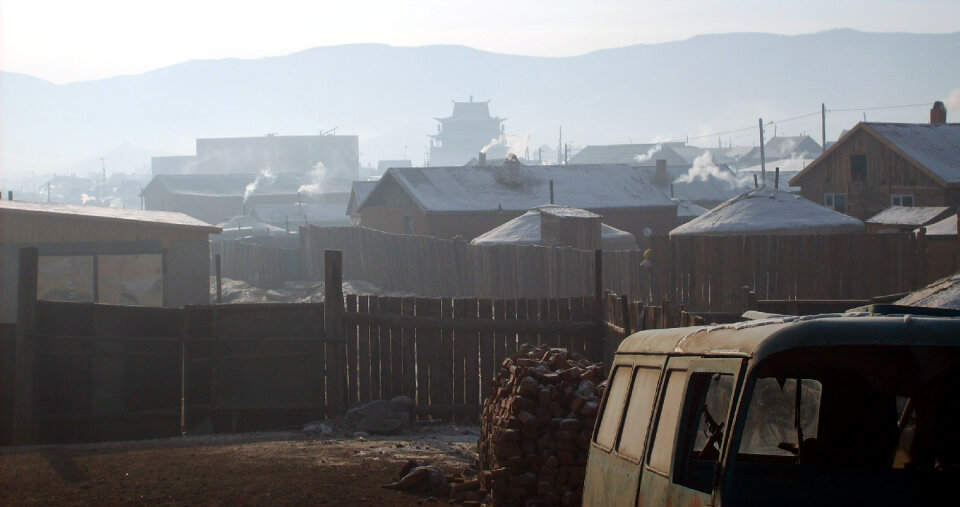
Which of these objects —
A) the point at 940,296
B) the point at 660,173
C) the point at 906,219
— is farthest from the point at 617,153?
the point at 940,296

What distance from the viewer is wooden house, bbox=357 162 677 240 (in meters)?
47.1

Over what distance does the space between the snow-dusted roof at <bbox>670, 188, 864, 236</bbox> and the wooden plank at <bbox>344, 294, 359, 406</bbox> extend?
16811mm

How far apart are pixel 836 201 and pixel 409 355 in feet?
117

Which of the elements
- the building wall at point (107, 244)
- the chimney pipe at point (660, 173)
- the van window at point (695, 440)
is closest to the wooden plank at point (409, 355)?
the van window at point (695, 440)

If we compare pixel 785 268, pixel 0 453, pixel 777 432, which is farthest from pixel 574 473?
pixel 785 268

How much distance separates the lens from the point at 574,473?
830 cm

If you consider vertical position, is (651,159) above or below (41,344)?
above

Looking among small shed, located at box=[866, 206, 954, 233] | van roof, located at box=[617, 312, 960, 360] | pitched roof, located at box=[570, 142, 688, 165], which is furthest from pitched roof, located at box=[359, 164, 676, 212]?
pitched roof, located at box=[570, 142, 688, 165]

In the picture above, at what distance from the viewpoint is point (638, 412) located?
5.23 m

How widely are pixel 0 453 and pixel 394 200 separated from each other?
40.9m

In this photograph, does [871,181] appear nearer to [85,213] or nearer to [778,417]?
[85,213]

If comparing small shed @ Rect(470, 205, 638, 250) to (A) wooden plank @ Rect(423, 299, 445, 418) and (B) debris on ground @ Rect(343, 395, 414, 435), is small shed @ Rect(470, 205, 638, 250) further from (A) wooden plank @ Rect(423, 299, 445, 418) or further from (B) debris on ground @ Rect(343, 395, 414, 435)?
(B) debris on ground @ Rect(343, 395, 414, 435)

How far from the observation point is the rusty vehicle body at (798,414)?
149 inches

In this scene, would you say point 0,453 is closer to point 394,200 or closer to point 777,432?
point 777,432
